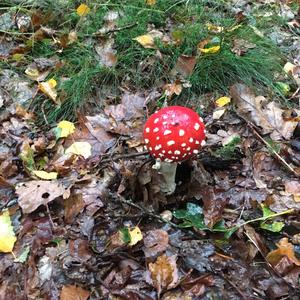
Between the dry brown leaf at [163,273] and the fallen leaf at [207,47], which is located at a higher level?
the fallen leaf at [207,47]

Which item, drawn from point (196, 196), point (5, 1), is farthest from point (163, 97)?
point (5, 1)

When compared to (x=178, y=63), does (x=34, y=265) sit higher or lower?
lower

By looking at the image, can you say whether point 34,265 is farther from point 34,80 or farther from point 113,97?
point 34,80

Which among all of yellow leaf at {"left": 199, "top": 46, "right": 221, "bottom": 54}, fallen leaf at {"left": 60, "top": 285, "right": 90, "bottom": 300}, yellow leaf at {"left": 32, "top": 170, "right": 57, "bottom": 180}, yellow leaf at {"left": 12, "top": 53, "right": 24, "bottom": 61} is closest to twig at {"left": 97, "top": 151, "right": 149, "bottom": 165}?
yellow leaf at {"left": 32, "top": 170, "right": 57, "bottom": 180}

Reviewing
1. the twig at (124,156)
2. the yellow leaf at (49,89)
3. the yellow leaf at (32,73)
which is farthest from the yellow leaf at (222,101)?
the yellow leaf at (32,73)

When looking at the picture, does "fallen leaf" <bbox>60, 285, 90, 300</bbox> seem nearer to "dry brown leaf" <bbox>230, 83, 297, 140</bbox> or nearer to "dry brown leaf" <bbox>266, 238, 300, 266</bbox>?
"dry brown leaf" <bbox>266, 238, 300, 266</bbox>

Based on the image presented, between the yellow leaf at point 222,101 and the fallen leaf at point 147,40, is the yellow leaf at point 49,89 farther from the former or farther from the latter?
the yellow leaf at point 222,101
